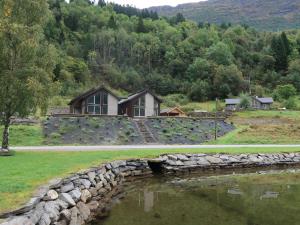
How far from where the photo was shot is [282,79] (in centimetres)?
11506

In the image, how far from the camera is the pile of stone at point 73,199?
11.7 meters

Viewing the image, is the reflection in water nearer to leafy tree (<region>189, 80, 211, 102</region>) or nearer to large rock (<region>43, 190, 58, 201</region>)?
large rock (<region>43, 190, 58, 201</region>)

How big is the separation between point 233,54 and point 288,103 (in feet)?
201

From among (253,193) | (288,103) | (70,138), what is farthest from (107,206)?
(288,103)

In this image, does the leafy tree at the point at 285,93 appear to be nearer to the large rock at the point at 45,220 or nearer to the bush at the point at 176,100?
the bush at the point at 176,100

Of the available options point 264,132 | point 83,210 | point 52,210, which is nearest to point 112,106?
point 264,132

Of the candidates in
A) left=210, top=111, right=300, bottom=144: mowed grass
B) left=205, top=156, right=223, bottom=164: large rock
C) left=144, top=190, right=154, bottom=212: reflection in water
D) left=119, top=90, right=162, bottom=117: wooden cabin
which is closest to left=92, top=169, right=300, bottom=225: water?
left=144, top=190, right=154, bottom=212: reflection in water

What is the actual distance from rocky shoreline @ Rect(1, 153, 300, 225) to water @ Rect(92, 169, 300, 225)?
35.3 inches

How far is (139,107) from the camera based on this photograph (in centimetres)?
5709

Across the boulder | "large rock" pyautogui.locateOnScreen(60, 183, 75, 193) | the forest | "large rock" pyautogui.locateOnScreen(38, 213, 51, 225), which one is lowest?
the boulder

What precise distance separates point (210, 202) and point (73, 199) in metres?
6.42

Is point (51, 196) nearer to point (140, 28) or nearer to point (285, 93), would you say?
point (285, 93)

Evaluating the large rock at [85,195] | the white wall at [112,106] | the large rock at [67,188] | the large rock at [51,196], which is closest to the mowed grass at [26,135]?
the white wall at [112,106]

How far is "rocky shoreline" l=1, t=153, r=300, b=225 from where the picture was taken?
1228 centimetres
